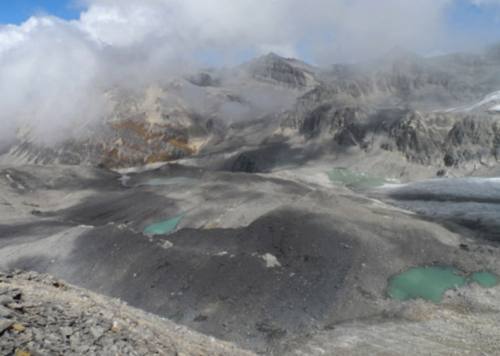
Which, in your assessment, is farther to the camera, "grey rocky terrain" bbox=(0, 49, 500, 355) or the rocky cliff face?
the rocky cliff face

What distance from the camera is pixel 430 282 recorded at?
32844 millimetres

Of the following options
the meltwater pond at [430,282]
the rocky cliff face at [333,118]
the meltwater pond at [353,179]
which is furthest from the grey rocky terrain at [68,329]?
the rocky cliff face at [333,118]

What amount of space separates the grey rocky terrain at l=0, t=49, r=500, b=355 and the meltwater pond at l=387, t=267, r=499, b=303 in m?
0.65

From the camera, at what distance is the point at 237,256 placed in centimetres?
3388

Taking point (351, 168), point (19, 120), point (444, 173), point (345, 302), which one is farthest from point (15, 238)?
point (19, 120)

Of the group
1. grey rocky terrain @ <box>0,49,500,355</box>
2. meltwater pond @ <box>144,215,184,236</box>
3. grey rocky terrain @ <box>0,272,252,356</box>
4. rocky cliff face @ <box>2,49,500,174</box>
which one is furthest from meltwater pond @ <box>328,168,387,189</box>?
grey rocky terrain @ <box>0,272,252,356</box>

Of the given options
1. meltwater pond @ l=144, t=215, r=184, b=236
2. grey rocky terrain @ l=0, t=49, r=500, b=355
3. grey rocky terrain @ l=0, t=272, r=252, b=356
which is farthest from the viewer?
meltwater pond @ l=144, t=215, r=184, b=236

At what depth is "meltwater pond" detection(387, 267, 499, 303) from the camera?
30.8 meters

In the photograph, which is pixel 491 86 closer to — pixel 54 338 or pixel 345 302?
pixel 345 302

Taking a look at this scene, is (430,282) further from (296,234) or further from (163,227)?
(163,227)

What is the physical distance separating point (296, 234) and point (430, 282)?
10575mm

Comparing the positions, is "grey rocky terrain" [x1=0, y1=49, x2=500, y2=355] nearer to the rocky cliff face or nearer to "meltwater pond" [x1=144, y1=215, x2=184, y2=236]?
"meltwater pond" [x1=144, y1=215, x2=184, y2=236]

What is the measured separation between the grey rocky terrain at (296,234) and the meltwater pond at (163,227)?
12.9 inches

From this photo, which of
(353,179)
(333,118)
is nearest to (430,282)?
(353,179)
